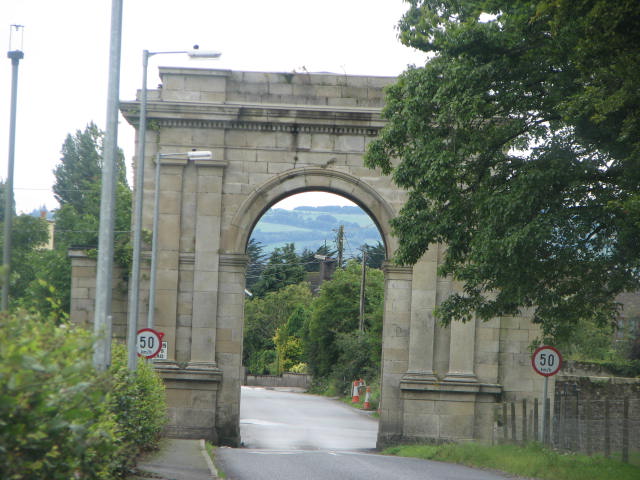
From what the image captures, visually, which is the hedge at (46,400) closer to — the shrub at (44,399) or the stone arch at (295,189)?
the shrub at (44,399)

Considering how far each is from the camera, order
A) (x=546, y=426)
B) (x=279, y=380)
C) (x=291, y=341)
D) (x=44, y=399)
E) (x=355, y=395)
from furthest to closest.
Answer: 1. (x=291, y=341)
2. (x=279, y=380)
3. (x=355, y=395)
4. (x=546, y=426)
5. (x=44, y=399)

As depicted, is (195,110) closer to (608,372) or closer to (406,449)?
(406,449)

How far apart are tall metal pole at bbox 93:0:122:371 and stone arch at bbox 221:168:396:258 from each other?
13129mm

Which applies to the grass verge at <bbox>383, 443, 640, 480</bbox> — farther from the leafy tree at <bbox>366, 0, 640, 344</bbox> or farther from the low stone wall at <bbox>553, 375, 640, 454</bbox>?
the leafy tree at <bbox>366, 0, 640, 344</bbox>

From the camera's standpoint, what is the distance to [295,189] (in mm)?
25359

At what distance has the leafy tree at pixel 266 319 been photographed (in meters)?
84.1

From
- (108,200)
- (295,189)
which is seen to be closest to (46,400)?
(108,200)

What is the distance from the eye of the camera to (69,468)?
6.68 meters

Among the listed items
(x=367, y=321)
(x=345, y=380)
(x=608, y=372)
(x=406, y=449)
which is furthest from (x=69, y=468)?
(x=367, y=321)

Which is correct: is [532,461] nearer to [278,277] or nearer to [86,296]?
[86,296]

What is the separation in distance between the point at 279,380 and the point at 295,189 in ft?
165

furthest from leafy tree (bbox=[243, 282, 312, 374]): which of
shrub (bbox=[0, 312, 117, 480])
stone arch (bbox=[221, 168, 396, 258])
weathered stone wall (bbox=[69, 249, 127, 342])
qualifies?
shrub (bbox=[0, 312, 117, 480])

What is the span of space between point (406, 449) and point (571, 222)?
885 cm

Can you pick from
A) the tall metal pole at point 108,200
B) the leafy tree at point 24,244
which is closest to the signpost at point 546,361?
the tall metal pole at point 108,200
